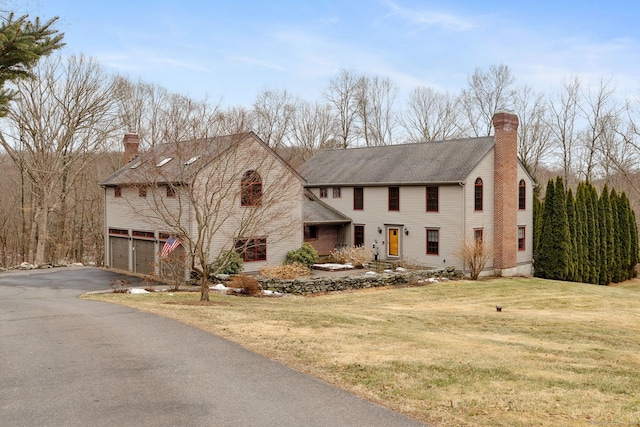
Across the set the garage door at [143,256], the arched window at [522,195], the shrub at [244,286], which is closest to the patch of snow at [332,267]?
the shrub at [244,286]

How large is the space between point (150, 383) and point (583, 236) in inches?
1274

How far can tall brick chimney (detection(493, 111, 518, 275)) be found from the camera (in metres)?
30.2

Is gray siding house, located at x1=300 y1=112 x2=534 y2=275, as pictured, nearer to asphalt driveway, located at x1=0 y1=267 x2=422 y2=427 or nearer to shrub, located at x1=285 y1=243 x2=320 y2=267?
shrub, located at x1=285 y1=243 x2=320 y2=267

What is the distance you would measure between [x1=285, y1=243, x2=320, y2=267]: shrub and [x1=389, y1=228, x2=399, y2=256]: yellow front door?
6.11m

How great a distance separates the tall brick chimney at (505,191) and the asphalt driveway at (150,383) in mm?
22414

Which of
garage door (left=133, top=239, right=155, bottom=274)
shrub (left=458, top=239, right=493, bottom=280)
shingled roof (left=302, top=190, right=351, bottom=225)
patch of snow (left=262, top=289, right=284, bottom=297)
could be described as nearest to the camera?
patch of snow (left=262, top=289, right=284, bottom=297)

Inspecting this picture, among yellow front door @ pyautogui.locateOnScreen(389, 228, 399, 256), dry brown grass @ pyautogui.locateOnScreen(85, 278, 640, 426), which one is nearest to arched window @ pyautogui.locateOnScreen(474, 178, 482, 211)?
yellow front door @ pyautogui.locateOnScreen(389, 228, 399, 256)

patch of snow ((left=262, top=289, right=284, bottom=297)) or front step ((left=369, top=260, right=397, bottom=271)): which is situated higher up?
front step ((left=369, top=260, right=397, bottom=271))

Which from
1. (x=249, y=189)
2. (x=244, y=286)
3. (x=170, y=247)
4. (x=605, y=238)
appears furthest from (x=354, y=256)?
(x=605, y=238)

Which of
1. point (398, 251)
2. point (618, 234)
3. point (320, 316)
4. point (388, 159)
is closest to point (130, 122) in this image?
point (388, 159)

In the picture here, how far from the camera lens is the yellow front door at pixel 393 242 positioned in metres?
32.6

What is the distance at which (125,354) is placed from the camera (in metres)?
10.1

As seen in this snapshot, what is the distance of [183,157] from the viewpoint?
2050 centimetres

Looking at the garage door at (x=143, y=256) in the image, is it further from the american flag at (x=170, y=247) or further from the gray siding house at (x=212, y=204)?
Result: the american flag at (x=170, y=247)
